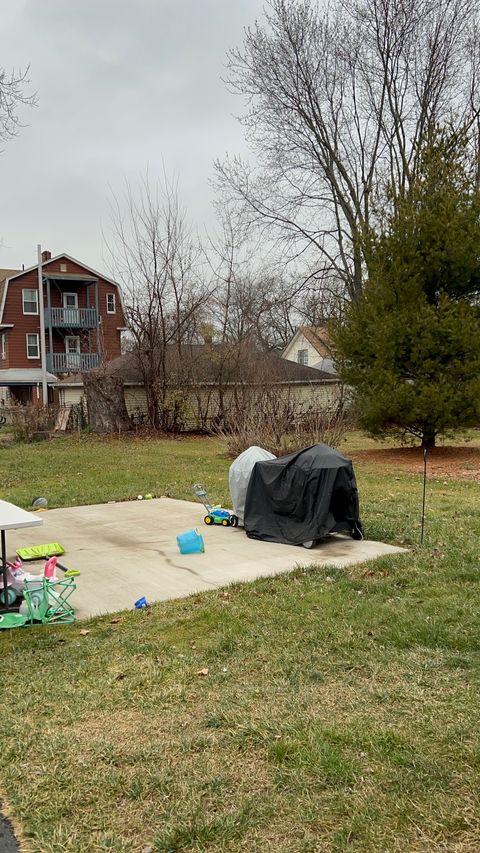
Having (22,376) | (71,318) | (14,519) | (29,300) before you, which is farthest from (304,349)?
(14,519)

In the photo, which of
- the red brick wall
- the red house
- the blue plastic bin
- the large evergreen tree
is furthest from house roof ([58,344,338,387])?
the blue plastic bin

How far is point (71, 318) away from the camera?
32.7 meters

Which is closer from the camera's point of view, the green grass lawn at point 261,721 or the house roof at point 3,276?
the green grass lawn at point 261,721

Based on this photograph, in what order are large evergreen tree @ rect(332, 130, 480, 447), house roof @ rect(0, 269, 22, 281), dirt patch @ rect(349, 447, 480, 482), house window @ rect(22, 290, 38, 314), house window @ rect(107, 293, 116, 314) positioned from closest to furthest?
dirt patch @ rect(349, 447, 480, 482) < large evergreen tree @ rect(332, 130, 480, 447) < house window @ rect(22, 290, 38, 314) < house window @ rect(107, 293, 116, 314) < house roof @ rect(0, 269, 22, 281)

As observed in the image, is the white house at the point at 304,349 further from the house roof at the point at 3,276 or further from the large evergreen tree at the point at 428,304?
the large evergreen tree at the point at 428,304

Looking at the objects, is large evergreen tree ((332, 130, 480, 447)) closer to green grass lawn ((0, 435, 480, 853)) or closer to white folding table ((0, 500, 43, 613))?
green grass lawn ((0, 435, 480, 853))

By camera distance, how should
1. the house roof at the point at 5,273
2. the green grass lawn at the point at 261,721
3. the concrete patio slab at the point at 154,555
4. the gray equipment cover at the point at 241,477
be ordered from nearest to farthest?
the green grass lawn at the point at 261,721
the concrete patio slab at the point at 154,555
the gray equipment cover at the point at 241,477
the house roof at the point at 5,273

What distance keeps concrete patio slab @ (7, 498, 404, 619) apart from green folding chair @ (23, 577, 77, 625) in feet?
0.39

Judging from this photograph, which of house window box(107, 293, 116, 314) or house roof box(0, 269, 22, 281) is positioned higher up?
house roof box(0, 269, 22, 281)

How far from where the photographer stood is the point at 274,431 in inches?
509

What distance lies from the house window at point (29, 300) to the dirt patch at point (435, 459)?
2215 cm

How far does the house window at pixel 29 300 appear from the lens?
108 ft

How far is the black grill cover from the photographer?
6535mm

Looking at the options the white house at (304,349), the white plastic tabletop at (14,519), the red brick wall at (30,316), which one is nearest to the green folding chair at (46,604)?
the white plastic tabletop at (14,519)
